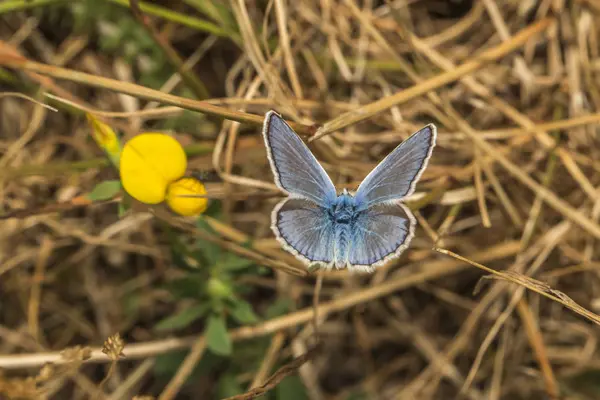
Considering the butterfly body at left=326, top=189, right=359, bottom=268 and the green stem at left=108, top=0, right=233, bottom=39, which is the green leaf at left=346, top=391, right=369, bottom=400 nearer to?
the butterfly body at left=326, top=189, right=359, bottom=268

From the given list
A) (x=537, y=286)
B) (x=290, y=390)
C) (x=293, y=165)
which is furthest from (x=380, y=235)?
(x=290, y=390)

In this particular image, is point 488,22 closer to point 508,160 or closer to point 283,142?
point 508,160

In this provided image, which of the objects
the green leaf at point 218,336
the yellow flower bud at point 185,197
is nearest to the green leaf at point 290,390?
the green leaf at point 218,336

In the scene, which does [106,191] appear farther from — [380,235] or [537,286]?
[537,286]

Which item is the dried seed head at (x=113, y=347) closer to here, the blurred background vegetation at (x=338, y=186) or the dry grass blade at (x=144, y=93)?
the blurred background vegetation at (x=338, y=186)

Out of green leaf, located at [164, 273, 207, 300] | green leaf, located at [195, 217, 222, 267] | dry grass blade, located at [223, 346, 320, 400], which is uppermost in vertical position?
green leaf, located at [195, 217, 222, 267]

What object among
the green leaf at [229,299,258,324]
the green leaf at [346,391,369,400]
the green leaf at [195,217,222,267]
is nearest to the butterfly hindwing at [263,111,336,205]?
the green leaf at [195,217,222,267]

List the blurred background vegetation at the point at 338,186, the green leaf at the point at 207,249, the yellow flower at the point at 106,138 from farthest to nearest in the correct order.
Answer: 1. the blurred background vegetation at the point at 338,186
2. the green leaf at the point at 207,249
3. the yellow flower at the point at 106,138
